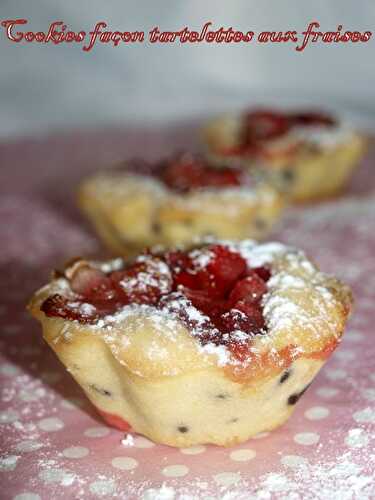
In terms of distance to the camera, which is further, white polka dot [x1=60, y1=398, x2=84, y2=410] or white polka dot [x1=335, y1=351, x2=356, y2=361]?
white polka dot [x1=335, y1=351, x2=356, y2=361]

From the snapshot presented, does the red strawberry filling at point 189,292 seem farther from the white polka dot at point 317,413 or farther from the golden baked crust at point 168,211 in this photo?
the golden baked crust at point 168,211

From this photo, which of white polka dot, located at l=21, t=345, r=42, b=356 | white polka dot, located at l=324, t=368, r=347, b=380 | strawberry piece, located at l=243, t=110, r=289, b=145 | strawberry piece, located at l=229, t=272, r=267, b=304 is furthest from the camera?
strawberry piece, located at l=243, t=110, r=289, b=145

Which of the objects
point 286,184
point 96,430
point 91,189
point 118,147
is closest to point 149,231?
point 91,189

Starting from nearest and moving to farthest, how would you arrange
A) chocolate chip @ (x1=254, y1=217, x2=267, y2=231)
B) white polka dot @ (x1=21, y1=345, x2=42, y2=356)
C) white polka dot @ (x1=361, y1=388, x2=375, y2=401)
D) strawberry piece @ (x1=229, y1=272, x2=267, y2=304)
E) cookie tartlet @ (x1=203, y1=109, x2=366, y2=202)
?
strawberry piece @ (x1=229, y1=272, x2=267, y2=304) → white polka dot @ (x1=361, y1=388, x2=375, y2=401) → white polka dot @ (x1=21, y1=345, x2=42, y2=356) → chocolate chip @ (x1=254, y1=217, x2=267, y2=231) → cookie tartlet @ (x1=203, y1=109, x2=366, y2=202)

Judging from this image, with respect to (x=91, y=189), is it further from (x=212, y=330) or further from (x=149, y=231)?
(x=212, y=330)

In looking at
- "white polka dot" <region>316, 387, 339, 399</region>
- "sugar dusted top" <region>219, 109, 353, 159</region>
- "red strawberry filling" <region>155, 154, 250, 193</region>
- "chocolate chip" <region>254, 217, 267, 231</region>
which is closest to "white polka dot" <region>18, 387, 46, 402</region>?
"white polka dot" <region>316, 387, 339, 399</region>

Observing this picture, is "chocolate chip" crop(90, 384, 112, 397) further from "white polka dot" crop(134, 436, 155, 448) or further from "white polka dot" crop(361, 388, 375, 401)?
"white polka dot" crop(361, 388, 375, 401)
